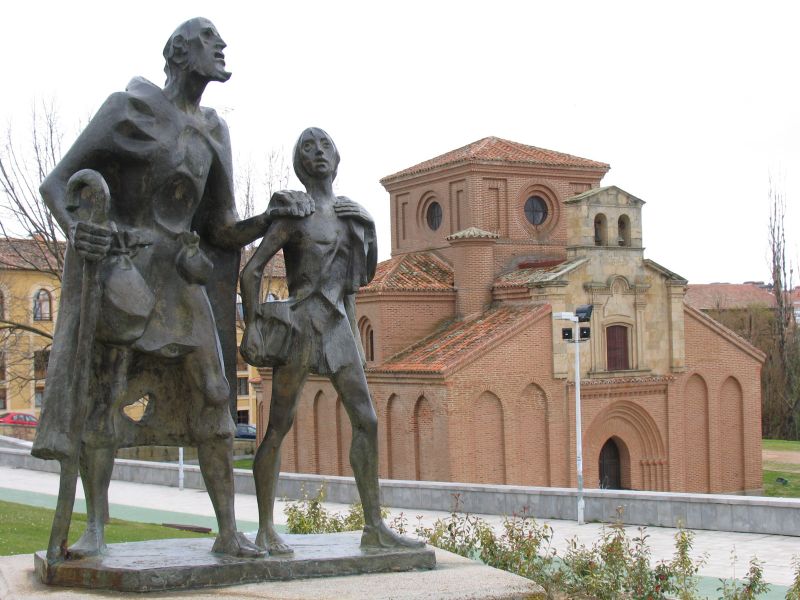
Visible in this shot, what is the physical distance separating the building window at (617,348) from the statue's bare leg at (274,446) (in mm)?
26155

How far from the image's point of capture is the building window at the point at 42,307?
165 feet

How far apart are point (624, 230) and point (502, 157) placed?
195 inches

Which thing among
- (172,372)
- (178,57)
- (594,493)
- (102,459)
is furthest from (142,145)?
(594,493)

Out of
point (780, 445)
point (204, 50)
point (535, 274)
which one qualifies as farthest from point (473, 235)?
point (204, 50)

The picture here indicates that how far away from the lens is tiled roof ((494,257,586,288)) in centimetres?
3159

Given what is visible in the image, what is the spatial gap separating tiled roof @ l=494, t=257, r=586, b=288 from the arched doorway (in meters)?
5.08

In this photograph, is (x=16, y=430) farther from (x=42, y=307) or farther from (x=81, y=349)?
(x=81, y=349)

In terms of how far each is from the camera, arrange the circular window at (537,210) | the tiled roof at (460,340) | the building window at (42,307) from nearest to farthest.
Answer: the tiled roof at (460,340) < the circular window at (537,210) < the building window at (42,307)

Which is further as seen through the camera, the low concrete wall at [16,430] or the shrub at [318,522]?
the low concrete wall at [16,430]

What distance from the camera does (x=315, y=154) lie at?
6980mm

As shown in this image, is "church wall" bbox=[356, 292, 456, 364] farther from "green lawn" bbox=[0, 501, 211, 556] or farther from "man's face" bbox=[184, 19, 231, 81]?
"man's face" bbox=[184, 19, 231, 81]

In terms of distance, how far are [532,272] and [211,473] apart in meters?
27.1

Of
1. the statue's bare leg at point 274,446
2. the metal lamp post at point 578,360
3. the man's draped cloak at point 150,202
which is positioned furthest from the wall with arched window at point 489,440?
the man's draped cloak at point 150,202

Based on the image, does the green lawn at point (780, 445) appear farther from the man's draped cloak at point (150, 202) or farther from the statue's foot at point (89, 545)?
the statue's foot at point (89, 545)
